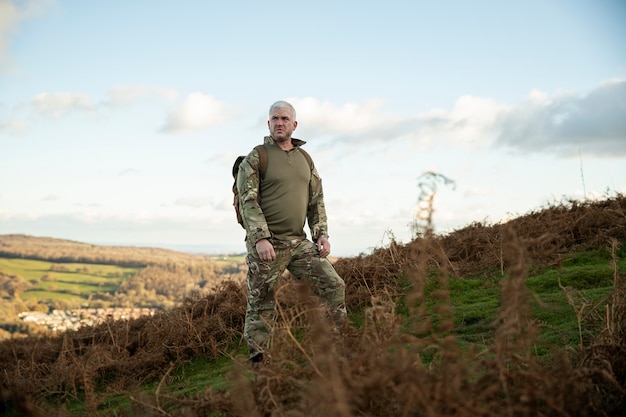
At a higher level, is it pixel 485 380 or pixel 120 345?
pixel 485 380

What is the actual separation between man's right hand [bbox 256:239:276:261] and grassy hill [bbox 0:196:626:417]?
A: 17.6 inches

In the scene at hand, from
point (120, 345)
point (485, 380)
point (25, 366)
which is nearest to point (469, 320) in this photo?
point (485, 380)

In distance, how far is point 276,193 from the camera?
7180 mm

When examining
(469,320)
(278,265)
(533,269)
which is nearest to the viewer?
(278,265)

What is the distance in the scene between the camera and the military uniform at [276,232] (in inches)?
275

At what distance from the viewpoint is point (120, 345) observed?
38.5 feet

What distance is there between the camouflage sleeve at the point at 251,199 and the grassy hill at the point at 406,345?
0.78 m

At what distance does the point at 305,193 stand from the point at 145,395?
3.27 metres

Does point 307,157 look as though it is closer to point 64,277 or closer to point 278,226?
point 278,226

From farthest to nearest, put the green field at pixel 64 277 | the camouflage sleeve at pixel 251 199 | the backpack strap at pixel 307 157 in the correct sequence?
1. the green field at pixel 64 277
2. the backpack strap at pixel 307 157
3. the camouflage sleeve at pixel 251 199

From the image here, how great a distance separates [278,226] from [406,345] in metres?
2.55

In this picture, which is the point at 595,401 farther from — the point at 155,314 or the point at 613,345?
the point at 155,314

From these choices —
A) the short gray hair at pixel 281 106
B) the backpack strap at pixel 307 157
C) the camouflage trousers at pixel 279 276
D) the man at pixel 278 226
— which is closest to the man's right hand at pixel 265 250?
the man at pixel 278 226

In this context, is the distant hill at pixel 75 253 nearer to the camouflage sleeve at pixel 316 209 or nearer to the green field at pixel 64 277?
the green field at pixel 64 277
